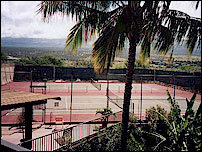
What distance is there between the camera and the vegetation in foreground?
652 centimetres

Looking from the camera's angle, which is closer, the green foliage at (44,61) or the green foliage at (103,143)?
the green foliage at (103,143)

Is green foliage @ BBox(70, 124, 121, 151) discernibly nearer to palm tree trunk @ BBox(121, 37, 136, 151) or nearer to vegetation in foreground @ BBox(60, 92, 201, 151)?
vegetation in foreground @ BBox(60, 92, 201, 151)

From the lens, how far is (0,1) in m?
1.64

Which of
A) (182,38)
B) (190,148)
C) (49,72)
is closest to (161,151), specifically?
(190,148)

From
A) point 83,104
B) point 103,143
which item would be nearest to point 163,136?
point 103,143

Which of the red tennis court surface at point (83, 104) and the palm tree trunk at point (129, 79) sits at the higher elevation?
the palm tree trunk at point (129, 79)

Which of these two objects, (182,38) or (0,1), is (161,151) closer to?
(182,38)

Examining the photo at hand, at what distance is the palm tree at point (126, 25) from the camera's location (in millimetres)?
5629

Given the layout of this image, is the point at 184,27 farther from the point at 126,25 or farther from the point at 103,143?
the point at 103,143

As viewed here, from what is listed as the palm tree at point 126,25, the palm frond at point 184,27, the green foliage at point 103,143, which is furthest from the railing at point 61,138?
the palm frond at point 184,27

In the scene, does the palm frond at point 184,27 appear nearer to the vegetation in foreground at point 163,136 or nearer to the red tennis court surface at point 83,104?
the vegetation in foreground at point 163,136

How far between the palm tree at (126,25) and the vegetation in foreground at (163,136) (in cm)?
137

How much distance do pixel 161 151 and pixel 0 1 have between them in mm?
6706

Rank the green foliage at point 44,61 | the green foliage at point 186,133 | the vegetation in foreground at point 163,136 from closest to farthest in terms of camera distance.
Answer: the green foliage at point 186,133 → the vegetation in foreground at point 163,136 → the green foliage at point 44,61
